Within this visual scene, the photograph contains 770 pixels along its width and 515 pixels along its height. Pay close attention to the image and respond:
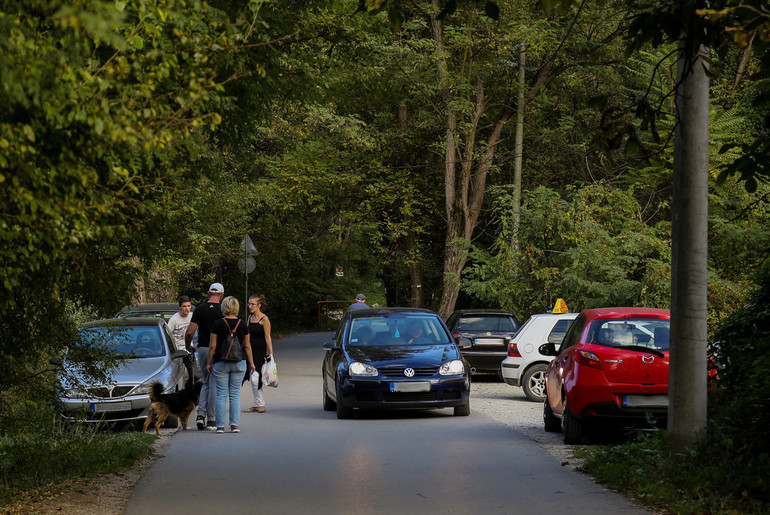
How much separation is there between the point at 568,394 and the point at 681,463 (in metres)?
3.69

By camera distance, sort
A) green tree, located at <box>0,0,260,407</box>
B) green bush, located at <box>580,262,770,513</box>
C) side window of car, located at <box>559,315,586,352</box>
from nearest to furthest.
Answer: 1. green tree, located at <box>0,0,260,407</box>
2. green bush, located at <box>580,262,770,513</box>
3. side window of car, located at <box>559,315,586,352</box>

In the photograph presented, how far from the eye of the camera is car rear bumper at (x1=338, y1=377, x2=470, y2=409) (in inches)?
635

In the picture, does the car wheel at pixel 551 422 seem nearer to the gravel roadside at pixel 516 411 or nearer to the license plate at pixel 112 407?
the gravel roadside at pixel 516 411

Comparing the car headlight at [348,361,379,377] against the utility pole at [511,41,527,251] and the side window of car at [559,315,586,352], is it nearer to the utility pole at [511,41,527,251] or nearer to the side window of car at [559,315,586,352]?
the side window of car at [559,315,586,352]

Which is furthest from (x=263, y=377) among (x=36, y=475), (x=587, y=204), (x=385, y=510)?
(x=587, y=204)

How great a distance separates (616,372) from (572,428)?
93cm

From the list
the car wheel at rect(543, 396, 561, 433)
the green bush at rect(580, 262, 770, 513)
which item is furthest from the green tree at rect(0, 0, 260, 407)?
the car wheel at rect(543, 396, 561, 433)

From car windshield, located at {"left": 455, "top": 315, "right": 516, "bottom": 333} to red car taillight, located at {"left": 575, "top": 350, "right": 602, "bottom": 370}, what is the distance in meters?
11.8

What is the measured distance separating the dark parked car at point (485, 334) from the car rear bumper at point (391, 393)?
7.53 meters

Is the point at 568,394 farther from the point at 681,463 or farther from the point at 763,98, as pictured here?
the point at 763,98

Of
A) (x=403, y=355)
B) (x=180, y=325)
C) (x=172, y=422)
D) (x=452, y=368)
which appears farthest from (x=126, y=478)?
(x=180, y=325)

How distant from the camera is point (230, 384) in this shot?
14.9 m

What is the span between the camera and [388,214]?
39.8 metres

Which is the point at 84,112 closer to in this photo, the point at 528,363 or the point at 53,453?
the point at 53,453
